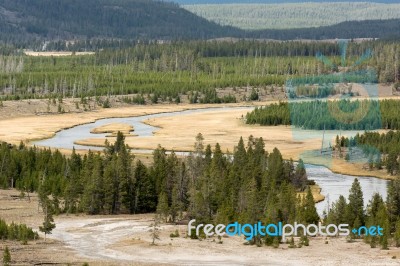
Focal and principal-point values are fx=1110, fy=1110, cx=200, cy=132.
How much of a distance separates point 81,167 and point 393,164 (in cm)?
3071

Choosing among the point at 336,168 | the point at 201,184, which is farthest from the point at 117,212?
the point at 336,168

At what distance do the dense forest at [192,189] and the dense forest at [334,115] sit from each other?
45.1 metres

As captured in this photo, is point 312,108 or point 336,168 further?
point 312,108

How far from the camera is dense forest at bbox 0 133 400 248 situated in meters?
77.4

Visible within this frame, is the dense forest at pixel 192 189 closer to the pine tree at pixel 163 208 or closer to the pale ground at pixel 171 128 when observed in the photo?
the pine tree at pixel 163 208

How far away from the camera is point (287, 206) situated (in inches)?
3103

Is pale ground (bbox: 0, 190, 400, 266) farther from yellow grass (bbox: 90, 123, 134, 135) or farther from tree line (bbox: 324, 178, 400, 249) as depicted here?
yellow grass (bbox: 90, 123, 134, 135)

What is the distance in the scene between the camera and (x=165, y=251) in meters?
70.4

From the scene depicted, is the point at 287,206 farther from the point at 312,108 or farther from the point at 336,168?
the point at 312,108

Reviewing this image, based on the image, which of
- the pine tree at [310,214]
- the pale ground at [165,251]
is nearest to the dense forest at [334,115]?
the pine tree at [310,214]

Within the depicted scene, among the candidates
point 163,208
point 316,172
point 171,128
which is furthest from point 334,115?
point 163,208

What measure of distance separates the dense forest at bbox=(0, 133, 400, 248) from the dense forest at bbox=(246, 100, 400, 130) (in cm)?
4510

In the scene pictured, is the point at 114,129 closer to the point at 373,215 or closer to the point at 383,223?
the point at 373,215

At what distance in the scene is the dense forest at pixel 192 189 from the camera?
77.4 m
